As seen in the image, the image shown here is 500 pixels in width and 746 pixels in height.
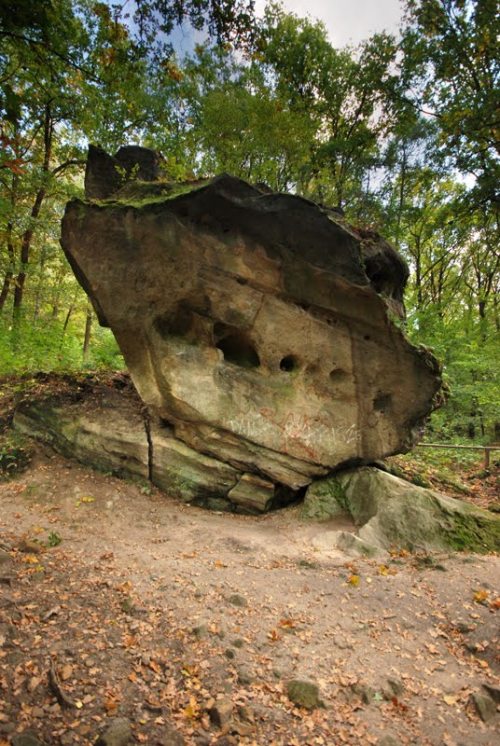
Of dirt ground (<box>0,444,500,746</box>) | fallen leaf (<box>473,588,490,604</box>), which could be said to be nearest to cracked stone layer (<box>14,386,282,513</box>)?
dirt ground (<box>0,444,500,746</box>)

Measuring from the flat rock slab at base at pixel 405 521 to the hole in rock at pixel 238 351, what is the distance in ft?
10.8

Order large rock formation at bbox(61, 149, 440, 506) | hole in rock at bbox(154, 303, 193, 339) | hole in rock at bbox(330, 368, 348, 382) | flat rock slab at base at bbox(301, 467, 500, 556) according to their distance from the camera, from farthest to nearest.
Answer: hole in rock at bbox(330, 368, 348, 382) < hole in rock at bbox(154, 303, 193, 339) < large rock formation at bbox(61, 149, 440, 506) < flat rock slab at base at bbox(301, 467, 500, 556)

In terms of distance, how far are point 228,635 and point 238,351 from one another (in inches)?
221

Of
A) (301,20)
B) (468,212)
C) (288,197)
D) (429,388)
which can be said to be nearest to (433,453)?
(429,388)

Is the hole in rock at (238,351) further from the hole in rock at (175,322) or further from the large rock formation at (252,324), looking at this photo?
the hole in rock at (175,322)

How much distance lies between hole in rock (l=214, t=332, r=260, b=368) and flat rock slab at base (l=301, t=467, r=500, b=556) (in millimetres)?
3303

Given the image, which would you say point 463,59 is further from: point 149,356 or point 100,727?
point 100,727

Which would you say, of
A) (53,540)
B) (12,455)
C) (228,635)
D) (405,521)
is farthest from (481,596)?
(12,455)

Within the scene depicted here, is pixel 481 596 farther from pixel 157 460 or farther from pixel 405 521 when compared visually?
pixel 157 460

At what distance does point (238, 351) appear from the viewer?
900 cm

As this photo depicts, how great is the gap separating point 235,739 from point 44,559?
3.33 meters

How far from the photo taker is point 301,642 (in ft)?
14.9

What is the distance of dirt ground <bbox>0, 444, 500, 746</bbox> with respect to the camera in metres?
3.40

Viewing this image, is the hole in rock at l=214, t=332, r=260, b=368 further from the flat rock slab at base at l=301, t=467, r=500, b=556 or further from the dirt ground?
the dirt ground
